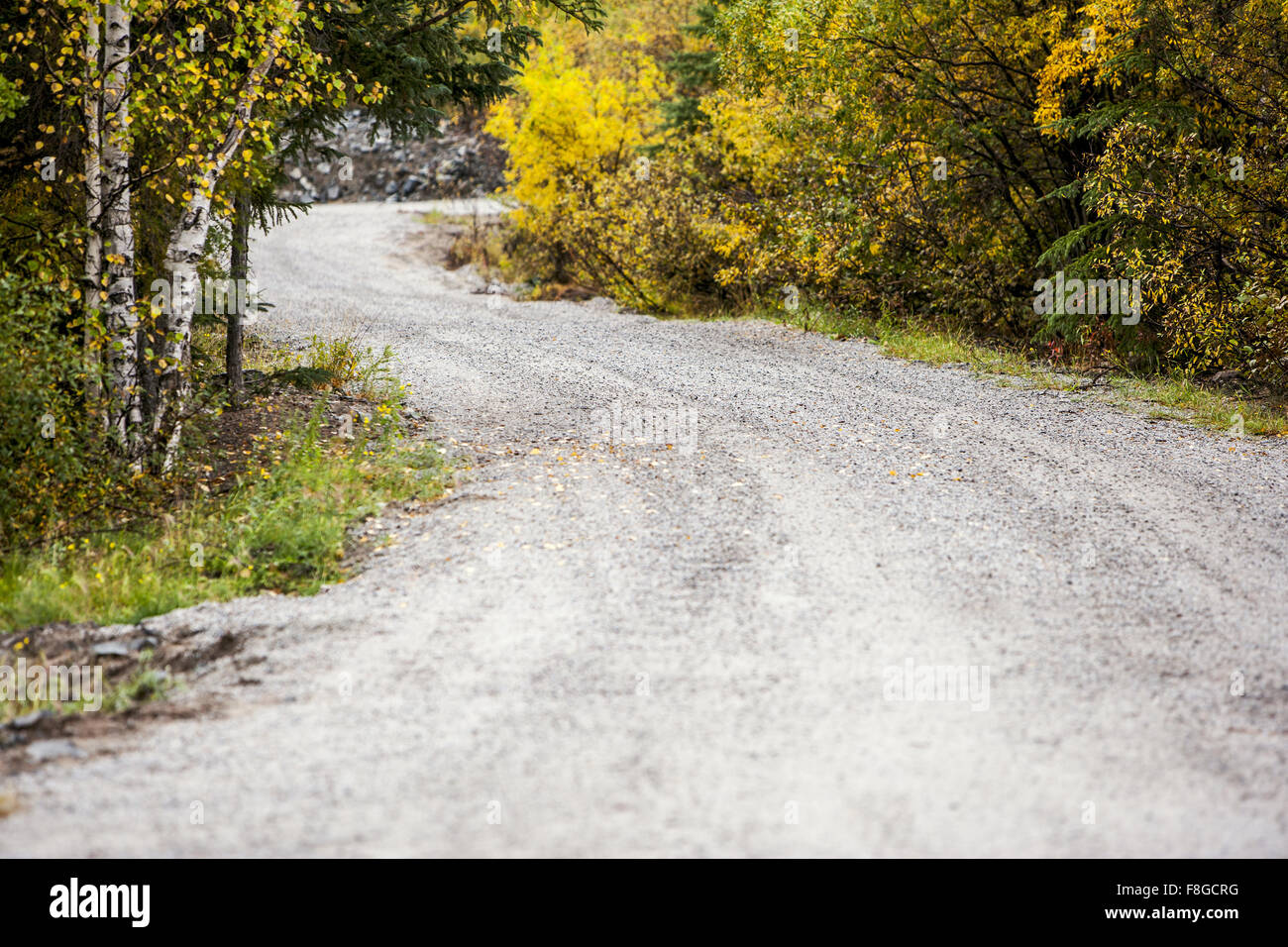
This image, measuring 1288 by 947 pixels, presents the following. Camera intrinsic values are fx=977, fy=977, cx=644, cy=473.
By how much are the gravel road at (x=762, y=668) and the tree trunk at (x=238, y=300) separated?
2285 mm

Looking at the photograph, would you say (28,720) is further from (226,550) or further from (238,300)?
(238,300)

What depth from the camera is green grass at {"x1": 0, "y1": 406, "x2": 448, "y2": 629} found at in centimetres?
597

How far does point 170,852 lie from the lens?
3.40 m

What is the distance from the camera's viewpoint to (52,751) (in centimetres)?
423

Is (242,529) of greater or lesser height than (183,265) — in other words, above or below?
below

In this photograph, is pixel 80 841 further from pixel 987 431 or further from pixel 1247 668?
pixel 987 431

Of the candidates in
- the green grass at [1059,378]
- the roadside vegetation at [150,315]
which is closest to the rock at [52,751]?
the roadside vegetation at [150,315]

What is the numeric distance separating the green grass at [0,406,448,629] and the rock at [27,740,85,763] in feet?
5.07

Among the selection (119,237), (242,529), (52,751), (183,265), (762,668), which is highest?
(119,237)

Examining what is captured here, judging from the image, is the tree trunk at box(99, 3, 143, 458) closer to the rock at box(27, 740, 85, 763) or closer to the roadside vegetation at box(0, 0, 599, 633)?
the roadside vegetation at box(0, 0, 599, 633)

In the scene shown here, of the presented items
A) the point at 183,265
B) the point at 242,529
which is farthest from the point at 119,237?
the point at 242,529

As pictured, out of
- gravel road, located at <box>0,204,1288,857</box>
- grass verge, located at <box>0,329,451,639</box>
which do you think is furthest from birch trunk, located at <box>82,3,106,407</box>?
gravel road, located at <box>0,204,1288,857</box>

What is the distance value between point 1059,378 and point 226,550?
30.3 feet

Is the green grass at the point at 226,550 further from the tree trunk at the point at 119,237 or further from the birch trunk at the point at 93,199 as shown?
the birch trunk at the point at 93,199
